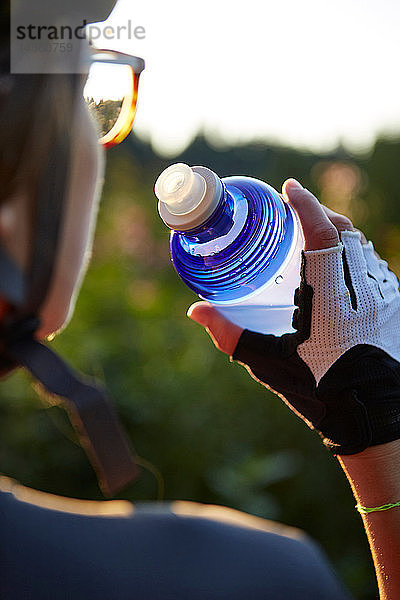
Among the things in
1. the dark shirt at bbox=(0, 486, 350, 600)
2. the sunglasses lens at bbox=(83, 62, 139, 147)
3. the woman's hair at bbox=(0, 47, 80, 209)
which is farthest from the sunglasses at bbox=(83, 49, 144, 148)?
the dark shirt at bbox=(0, 486, 350, 600)

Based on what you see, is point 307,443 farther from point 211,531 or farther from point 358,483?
point 211,531

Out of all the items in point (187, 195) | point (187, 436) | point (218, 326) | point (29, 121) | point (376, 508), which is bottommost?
point (187, 436)

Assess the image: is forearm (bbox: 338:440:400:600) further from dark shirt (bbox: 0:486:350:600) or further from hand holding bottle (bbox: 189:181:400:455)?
dark shirt (bbox: 0:486:350:600)

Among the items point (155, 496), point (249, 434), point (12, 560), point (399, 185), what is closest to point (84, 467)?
point (155, 496)

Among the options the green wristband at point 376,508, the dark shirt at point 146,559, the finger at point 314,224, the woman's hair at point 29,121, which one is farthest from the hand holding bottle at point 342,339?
the woman's hair at point 29,121

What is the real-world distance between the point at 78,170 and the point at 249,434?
2.34 meters

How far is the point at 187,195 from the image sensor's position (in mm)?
1500

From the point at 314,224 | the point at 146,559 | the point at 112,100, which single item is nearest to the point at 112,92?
the point at 112,100

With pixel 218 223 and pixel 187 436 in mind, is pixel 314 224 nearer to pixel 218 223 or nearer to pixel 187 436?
pixel 218 223

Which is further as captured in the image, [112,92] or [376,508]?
[112,92]

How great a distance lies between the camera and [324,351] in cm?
154

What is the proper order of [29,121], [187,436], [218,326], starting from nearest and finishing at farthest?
1. [29,121]
2. [218,326]
3. [187,436]

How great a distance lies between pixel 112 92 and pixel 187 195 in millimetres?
335

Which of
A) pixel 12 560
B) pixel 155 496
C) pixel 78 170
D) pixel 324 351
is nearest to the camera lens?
pixel 12 560
